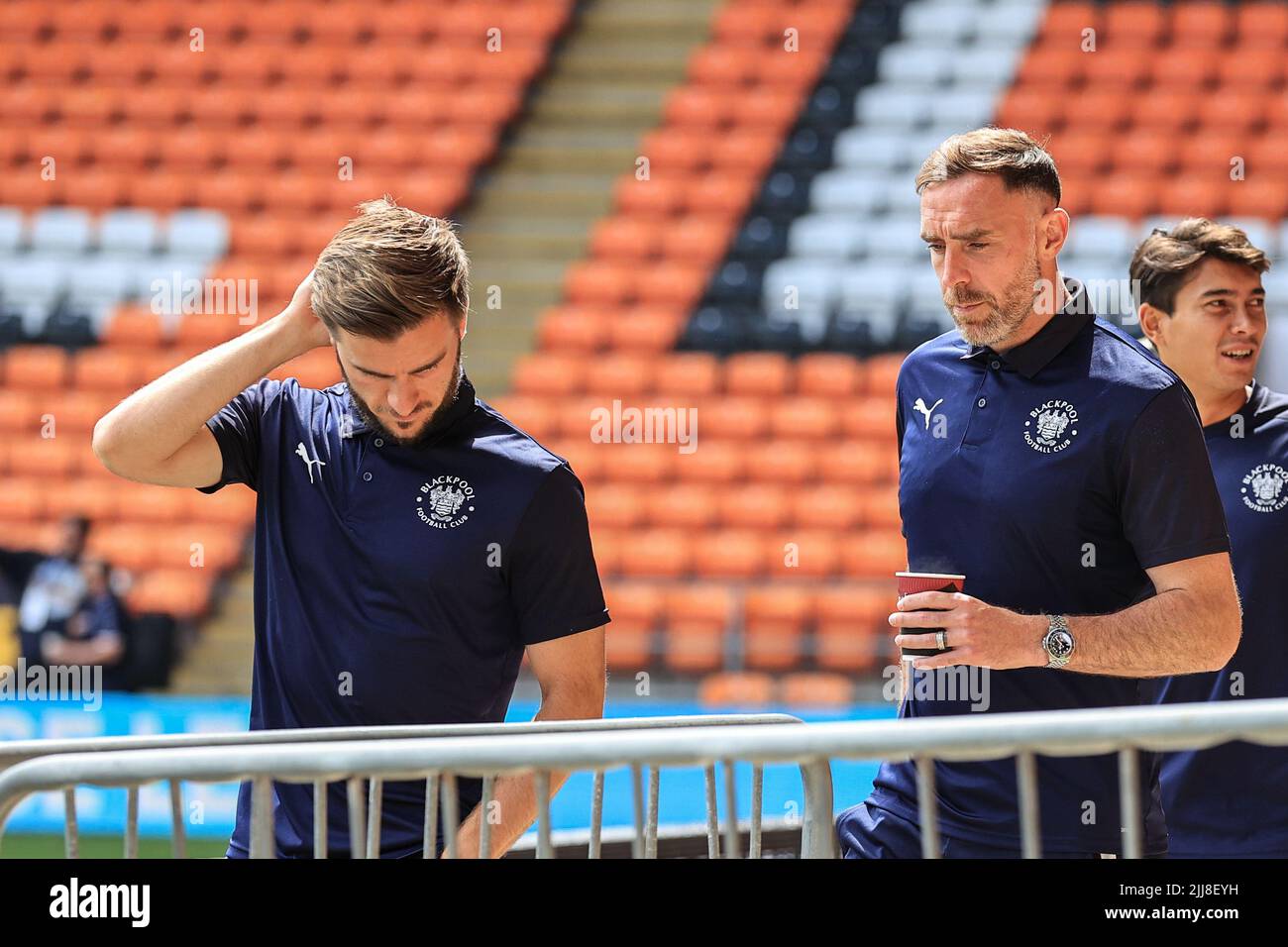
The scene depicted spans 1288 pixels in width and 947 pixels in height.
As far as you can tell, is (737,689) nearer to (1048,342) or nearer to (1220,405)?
(1220,405)

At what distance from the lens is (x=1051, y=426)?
2416 mm

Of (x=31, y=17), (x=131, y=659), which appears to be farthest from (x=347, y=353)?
(x=31, y=17)

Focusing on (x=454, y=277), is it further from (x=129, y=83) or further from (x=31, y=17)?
(x=31, y=17)

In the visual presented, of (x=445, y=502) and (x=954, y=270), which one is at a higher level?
(x=954, y=270)

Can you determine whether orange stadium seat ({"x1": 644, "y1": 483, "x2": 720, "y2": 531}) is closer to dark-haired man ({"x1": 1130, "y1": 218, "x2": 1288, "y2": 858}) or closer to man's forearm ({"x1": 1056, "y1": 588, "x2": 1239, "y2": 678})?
dark-haired man ({"x1": 1130, "y1": 218, "x2": 1288, "y2": 858})

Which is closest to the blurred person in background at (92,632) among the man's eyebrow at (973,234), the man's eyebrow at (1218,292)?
the man's eyebrow at (1218,292)

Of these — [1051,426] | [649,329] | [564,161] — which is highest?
[564,161]

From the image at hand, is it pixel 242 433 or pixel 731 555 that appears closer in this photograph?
pixel 242 433

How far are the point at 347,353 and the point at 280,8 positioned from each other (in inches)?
471

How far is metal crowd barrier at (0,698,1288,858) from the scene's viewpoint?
5.46ft

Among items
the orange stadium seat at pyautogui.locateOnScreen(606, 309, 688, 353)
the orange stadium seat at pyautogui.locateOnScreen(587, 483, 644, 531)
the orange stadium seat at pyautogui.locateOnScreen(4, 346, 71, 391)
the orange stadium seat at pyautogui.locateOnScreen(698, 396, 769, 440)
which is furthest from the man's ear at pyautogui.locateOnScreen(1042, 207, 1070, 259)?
the orange stadium seat at pyautogui.locateOnScreen(4, 346, 71, 391)

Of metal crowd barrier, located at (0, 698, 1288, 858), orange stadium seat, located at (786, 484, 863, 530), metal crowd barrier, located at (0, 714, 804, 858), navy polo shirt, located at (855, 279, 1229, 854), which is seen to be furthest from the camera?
orange stadium seat, located at (786, 484, 863, 530)

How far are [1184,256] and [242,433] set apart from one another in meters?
1.97

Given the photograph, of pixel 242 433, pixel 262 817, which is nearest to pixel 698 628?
pixel 242 433
